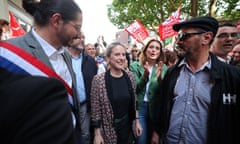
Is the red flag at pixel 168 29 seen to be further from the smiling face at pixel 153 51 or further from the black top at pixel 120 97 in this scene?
the black top at pixel 120 97

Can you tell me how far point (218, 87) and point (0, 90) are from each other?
1836mm

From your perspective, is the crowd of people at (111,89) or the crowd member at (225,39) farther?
the crowd member at (225,39)

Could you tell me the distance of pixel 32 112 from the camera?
64cm

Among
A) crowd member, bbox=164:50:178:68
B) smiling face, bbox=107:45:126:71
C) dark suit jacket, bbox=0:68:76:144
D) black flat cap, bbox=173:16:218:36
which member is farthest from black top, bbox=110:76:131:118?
crowd member, bbox=164:50:178:68

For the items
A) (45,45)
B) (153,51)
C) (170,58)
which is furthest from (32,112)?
(170,58)

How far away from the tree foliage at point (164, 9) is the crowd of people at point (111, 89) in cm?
944

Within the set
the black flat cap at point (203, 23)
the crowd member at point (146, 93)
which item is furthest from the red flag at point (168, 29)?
the black flat cap at point (203, 23)

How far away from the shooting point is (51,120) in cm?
66

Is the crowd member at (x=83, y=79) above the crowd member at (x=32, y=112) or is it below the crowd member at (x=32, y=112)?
below

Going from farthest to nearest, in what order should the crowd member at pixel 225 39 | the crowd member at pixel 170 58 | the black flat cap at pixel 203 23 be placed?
the crowd member at pixel 170 58 → the crowd member at pixel 225 39 → the black flat cap at pixel 203 23

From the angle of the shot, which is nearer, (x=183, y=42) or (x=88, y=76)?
(x=183, y=42)

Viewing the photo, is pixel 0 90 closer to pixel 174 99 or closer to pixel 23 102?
pixel 23 102

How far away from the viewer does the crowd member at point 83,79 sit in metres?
3.22

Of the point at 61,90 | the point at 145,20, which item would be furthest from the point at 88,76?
the point at 145,20
